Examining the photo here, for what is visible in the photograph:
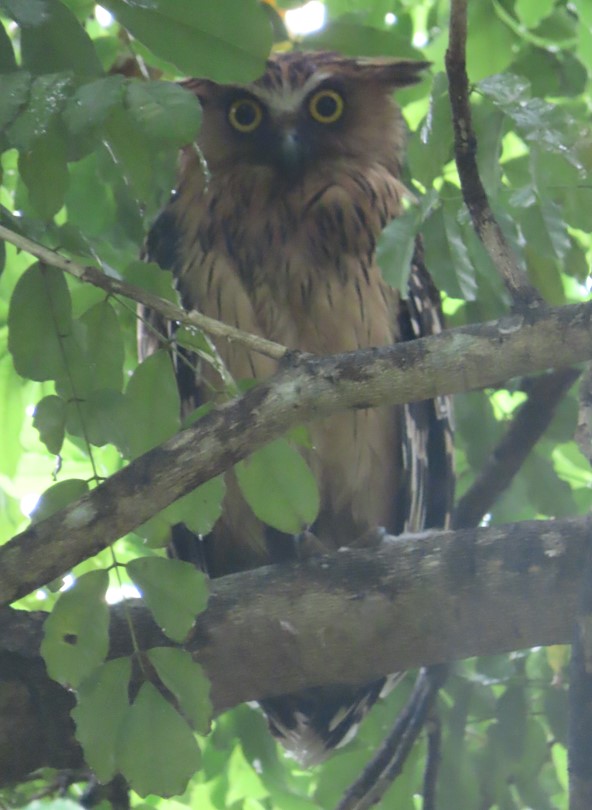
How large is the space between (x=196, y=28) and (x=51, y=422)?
563 millimetres

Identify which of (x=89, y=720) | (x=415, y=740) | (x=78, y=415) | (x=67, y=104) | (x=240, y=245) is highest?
(x=67, y=104)

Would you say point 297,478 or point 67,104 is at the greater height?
point 67,104

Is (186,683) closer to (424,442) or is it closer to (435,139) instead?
(435,139)

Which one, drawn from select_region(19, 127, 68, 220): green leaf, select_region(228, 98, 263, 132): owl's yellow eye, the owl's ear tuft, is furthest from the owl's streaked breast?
select_region(19, 127, 68, 220): green leaf

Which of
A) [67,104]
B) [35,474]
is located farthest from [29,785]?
[67,104]

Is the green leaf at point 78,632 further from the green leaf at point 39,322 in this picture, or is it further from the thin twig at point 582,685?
A: the thin twig at point 582,685

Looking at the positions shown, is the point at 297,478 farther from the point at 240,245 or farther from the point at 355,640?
the point at 240,245

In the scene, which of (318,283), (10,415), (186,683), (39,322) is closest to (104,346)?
(39,322)

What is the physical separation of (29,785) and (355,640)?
0.91 meters

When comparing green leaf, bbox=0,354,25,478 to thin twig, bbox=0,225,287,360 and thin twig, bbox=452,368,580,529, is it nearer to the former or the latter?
thin twig, bbox=0,225,287,360

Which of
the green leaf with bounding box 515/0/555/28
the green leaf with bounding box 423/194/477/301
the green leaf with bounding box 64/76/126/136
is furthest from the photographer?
the green leaf with bounding box 515/0/555/28

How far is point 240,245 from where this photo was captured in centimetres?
282

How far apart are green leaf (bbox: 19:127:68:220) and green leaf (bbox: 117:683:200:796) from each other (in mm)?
636

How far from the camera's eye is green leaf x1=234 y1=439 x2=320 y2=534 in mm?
1511
